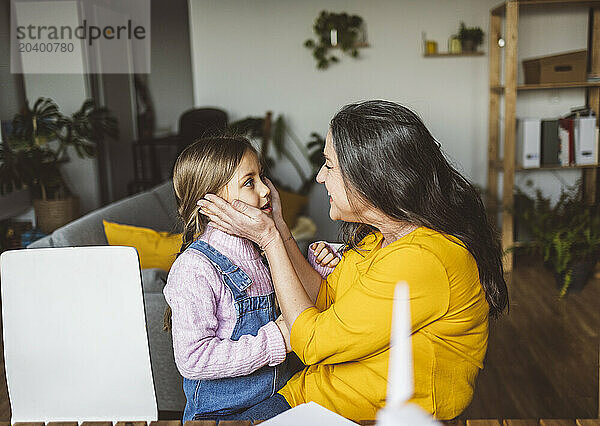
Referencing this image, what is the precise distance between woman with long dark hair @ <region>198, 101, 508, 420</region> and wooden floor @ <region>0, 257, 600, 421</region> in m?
0.88


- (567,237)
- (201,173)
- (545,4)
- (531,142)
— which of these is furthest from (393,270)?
(545,4)

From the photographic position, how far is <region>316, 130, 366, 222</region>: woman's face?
4.08 feet

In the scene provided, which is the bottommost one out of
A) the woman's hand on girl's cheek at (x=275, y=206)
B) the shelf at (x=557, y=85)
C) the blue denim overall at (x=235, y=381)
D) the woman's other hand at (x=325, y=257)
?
the blue denim overall at (x=235, y=381)

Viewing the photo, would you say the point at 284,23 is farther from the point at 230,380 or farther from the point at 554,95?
the point at 230,380

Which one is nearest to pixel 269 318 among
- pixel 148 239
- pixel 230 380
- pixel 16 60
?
pixel 230 380

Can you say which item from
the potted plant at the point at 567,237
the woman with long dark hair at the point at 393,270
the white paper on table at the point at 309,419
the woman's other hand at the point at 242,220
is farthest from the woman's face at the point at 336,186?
the potted plant at the point at 567,237

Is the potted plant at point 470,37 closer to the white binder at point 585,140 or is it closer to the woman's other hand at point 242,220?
the white binder at point 585,140

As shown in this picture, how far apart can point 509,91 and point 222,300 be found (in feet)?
11.2

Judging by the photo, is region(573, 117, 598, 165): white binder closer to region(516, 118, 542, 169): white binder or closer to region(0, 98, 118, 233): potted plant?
region(516, 118, 542, 169): white binder

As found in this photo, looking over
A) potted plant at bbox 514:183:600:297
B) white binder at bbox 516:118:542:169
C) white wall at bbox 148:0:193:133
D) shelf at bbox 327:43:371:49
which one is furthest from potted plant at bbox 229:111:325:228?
white wall at bbox 148:0:193:133

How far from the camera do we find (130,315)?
4.96 ft

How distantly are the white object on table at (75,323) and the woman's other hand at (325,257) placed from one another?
1.37 feet

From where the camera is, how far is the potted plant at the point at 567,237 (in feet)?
13.1

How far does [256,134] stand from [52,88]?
63.2 inches
